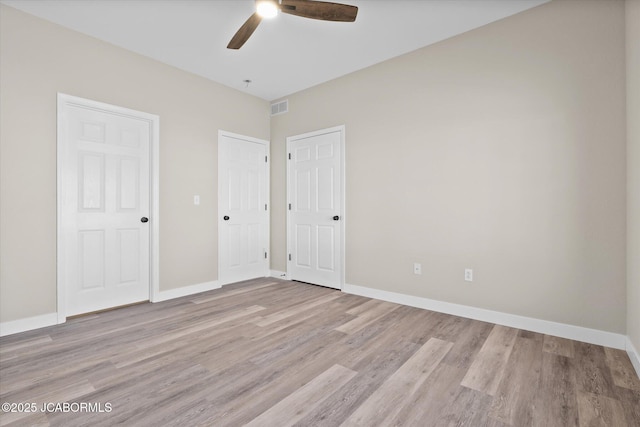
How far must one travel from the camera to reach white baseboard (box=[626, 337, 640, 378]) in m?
1.98

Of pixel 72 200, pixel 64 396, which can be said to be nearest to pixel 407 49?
pixel 72 200

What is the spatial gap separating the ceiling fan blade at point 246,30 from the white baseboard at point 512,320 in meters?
3.00

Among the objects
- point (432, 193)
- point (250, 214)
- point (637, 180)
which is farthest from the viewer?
point (250, 214)

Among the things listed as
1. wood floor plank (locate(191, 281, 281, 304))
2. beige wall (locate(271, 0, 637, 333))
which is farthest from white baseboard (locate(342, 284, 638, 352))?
wood floor plank (locate(191, 281, 281, 304))

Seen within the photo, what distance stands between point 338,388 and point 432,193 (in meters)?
2.24

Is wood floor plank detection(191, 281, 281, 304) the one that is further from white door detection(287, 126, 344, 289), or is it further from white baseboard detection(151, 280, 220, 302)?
white door detection(287, 126, 344, 289)

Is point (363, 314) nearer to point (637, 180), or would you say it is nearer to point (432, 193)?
point (432, 193)

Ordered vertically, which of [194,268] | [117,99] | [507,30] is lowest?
[194,268]

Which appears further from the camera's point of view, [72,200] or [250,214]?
[250,214]

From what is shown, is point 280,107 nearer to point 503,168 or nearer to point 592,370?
point 503,168

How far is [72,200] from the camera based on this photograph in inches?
119

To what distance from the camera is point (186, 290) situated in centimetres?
390

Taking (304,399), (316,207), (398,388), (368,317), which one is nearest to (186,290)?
(316,207)

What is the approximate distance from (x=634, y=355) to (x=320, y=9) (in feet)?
10.7
